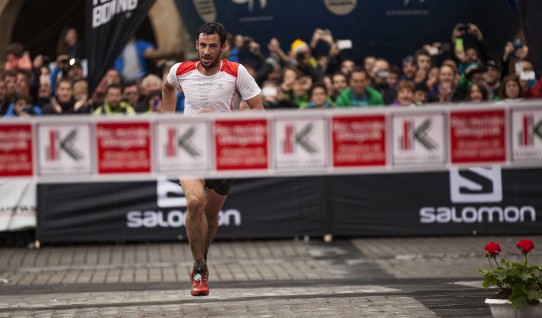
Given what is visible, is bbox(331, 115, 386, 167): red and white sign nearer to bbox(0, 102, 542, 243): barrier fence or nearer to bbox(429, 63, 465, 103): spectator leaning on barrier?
bbox(0, 102, 542, 243): barrier fence

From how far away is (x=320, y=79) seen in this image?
60.4 feet

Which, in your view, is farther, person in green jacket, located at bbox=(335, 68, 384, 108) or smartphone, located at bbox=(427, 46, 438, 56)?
smartphone, located at bbox=(427, 46, 438, 56)

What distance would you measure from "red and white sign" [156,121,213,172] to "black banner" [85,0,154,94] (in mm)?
872

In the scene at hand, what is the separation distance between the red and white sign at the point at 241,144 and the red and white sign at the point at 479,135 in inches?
78.9

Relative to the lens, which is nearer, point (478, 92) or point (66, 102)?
point (478, 92)

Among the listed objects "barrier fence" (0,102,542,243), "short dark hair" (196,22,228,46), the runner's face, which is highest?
"short dark hair" (196,22,228,46)

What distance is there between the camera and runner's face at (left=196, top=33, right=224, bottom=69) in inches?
424

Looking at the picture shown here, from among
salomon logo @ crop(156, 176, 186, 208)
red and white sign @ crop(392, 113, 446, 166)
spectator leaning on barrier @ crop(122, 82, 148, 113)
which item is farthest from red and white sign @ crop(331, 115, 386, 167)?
spectator leaning on barrier @ crop(122, 82, 148, 113)

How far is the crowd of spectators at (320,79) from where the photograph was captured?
1706 cm

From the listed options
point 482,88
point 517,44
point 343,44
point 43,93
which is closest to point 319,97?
point 343,44

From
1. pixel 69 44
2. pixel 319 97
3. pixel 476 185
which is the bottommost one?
pixel 476 185

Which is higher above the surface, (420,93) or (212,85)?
(420,93)

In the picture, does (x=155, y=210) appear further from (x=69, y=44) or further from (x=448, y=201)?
(x=69, y=44)

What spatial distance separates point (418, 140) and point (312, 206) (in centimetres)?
245
